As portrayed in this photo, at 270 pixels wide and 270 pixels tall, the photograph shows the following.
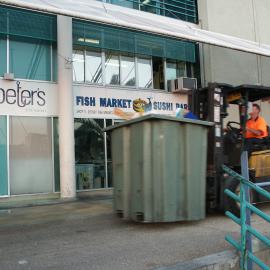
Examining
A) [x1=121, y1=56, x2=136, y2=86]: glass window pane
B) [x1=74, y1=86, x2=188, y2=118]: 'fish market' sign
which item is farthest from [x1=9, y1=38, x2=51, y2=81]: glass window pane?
[x1=121, y1=56, x2=136, y2=86]: glass window pane

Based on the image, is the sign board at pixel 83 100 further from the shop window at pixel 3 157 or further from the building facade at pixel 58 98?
the shop window at pixel 3 157

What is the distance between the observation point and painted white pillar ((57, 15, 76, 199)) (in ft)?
43.8

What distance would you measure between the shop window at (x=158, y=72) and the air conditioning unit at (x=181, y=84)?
0.34m

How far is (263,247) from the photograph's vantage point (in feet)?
18.8

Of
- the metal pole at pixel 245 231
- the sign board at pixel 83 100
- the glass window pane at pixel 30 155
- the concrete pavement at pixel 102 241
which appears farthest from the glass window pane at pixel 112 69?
the metal pole at pixel 245 231

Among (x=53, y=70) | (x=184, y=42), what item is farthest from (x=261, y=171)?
(x=184, y=42)

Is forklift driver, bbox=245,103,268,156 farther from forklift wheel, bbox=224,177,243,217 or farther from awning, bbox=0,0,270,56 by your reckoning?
awning, bbox=0,0,270,56

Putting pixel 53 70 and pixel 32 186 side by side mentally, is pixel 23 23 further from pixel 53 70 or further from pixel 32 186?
pixel 32 186

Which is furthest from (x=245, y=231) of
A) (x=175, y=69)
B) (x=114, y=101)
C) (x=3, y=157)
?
(x=175, y=69)

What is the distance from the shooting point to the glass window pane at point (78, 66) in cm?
1467

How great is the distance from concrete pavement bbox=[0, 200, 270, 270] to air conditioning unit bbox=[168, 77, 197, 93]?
7.90 metres

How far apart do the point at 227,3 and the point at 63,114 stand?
9.32 meters

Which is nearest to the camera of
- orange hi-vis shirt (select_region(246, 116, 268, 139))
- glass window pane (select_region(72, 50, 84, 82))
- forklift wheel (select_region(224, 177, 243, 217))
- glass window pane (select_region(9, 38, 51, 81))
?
forklift wheel (select_region(224, 177, 243, 217))

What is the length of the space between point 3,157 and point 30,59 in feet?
10.4
